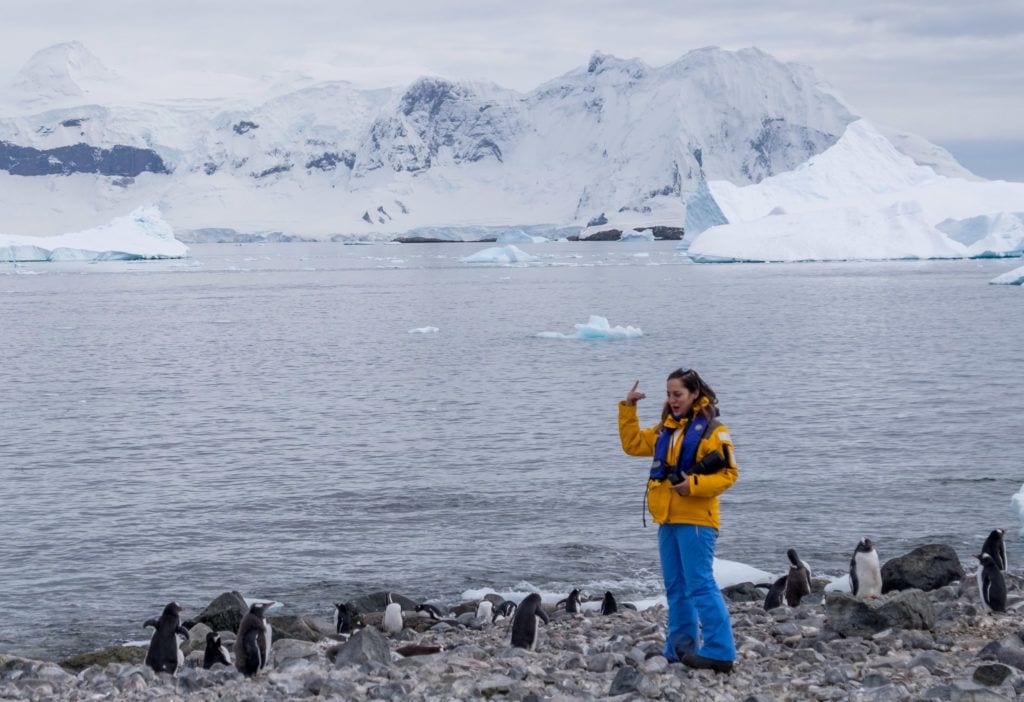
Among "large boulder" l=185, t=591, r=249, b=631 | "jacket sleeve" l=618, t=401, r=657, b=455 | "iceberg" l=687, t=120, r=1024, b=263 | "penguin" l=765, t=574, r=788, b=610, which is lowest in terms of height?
"large boulder" l=185, t=591, r=249, b=631

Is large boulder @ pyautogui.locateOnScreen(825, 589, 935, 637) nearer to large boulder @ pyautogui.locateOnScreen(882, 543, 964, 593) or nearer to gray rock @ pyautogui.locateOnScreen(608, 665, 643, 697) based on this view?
gray rock @ pyautogui.locateOnScreen(608, 665, 643, 697)

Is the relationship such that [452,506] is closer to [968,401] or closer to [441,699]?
[441,699]

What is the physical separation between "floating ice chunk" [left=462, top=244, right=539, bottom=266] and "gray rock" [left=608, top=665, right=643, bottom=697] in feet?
351

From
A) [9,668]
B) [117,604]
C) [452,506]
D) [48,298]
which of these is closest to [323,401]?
[452,506]

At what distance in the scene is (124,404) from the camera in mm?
29234

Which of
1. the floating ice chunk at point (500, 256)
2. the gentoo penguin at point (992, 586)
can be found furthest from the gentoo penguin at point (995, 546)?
the floating ice chunk at point (500, 256)

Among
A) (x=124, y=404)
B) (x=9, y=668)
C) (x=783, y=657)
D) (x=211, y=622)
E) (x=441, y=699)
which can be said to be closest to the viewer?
(x=441, y=699)

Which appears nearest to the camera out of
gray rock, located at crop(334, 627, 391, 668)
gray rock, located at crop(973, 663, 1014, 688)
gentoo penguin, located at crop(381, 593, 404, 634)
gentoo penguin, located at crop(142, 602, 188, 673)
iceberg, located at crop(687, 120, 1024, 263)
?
gray rock, located at crop(973, 663, 1014, 688)

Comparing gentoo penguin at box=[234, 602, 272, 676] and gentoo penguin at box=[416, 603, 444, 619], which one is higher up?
gentoo penguin at box=[234, 602, 272, 676]

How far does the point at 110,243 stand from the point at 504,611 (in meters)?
115

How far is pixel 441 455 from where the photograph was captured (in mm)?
21969

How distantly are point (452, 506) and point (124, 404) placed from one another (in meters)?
13.5

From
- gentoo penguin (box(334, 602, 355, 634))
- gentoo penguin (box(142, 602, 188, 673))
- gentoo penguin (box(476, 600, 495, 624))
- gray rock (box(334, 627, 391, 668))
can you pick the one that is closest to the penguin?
gentoo penguin (box(476, 600, 495, 624))

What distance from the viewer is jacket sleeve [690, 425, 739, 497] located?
783cm
